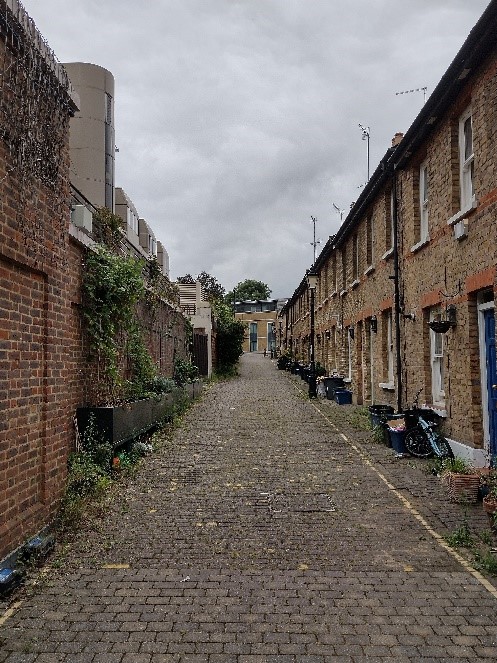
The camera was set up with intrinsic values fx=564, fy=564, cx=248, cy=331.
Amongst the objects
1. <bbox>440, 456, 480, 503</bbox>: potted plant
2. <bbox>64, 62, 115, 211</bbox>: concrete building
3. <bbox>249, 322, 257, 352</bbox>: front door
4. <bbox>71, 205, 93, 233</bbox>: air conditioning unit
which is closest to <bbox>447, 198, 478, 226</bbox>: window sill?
<bbox>440, 456, 480, 503</bbox>: potted plant

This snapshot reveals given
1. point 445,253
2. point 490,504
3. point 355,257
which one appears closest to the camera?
point 490,504

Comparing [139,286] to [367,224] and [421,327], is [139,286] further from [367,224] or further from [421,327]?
[367,224]

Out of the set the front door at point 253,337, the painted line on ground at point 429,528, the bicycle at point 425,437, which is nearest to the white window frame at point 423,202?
the bicycle at point 425,437

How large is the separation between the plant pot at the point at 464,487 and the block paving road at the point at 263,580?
21 centimetres

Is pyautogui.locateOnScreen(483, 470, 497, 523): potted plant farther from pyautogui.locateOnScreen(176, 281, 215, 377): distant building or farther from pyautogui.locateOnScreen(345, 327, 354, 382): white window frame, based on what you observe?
pyautogui.locateOnScreen(176, 281, 215, 377): distant building

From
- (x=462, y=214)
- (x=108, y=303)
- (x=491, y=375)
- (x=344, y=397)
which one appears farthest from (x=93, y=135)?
(x=491, y=375)

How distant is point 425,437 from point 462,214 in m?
3.67

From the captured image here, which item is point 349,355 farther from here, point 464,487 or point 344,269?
point 464,487

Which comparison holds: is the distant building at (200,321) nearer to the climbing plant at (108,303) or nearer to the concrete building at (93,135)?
the concrete building at (93,135)

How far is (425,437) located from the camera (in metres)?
9.41

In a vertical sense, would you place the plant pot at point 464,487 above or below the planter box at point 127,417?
below

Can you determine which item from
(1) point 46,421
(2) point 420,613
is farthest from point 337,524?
(1) point 46,421

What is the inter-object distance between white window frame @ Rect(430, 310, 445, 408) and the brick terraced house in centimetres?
2

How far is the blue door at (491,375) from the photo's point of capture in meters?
7.76
